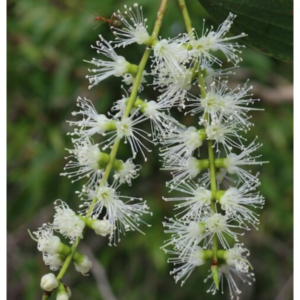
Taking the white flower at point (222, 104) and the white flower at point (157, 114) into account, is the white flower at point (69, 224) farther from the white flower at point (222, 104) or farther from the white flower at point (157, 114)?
the white flower at point (222, 104)

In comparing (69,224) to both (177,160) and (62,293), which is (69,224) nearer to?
(62,293)

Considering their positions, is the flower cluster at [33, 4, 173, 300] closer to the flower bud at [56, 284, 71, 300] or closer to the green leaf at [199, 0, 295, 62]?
the flower bud at [56, 284, 71, 300]

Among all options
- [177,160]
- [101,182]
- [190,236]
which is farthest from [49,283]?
[177,160]

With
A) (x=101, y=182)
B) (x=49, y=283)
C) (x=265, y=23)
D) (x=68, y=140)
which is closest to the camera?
(x=49, y=283)

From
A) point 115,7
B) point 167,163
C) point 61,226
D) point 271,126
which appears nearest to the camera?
point 61,226

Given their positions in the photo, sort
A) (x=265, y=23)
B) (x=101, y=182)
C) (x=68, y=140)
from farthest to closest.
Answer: (x=68, y=140), (x=265, y=23), (x=101, y=182)

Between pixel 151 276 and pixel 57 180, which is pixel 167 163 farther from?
pixel 151 276

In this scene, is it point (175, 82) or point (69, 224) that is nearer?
point (69, 224)
